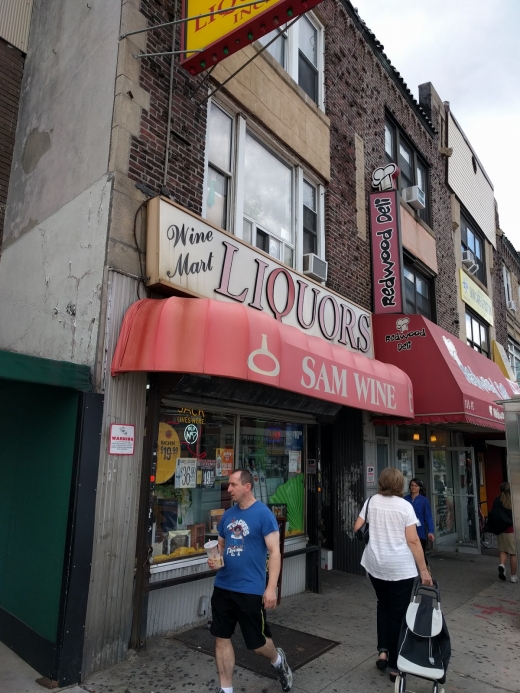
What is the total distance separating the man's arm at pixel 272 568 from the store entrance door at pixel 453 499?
9.00 m

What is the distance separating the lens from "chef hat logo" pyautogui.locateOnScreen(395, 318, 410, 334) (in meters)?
9.50

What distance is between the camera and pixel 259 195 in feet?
26.1

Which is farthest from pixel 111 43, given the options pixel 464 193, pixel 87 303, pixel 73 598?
pixel 464 193

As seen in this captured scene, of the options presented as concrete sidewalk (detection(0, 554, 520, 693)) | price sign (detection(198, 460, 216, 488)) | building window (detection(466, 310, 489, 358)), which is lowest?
→ concrete sidewalk (detection(0, 554, 520, 693))

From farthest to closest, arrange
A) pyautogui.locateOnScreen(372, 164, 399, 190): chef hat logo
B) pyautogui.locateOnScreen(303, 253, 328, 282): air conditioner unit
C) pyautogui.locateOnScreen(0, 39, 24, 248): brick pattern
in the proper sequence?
pyautogui.locateOnScreen(372, 164, 399, 190): chef hat logo
pyautogui.locateOnScreen(303, 253, 328, 282): air conditioner unit
pyautogui.locateOnScreen(0, 39, 24, 248): brick pattern

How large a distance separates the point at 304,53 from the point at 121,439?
315 inches

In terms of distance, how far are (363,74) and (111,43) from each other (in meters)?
7.02

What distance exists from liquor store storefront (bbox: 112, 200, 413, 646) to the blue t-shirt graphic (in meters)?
1.35

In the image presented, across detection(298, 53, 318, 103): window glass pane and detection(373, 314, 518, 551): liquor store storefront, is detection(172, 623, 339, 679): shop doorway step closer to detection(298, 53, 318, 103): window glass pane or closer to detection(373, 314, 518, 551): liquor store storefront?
detection(373, 314, 518, 551): liquor store storefront

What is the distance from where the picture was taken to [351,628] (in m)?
6.14

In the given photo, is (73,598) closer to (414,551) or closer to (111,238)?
(414,551)

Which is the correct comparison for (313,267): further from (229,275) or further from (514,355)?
(514,355)

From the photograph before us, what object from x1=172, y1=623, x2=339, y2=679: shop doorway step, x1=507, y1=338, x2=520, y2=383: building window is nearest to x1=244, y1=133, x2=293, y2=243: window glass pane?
x1=172, y1=623, x2=339, y2=679: shop doorway step

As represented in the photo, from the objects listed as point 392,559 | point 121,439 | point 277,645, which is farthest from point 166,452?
point 392,559
